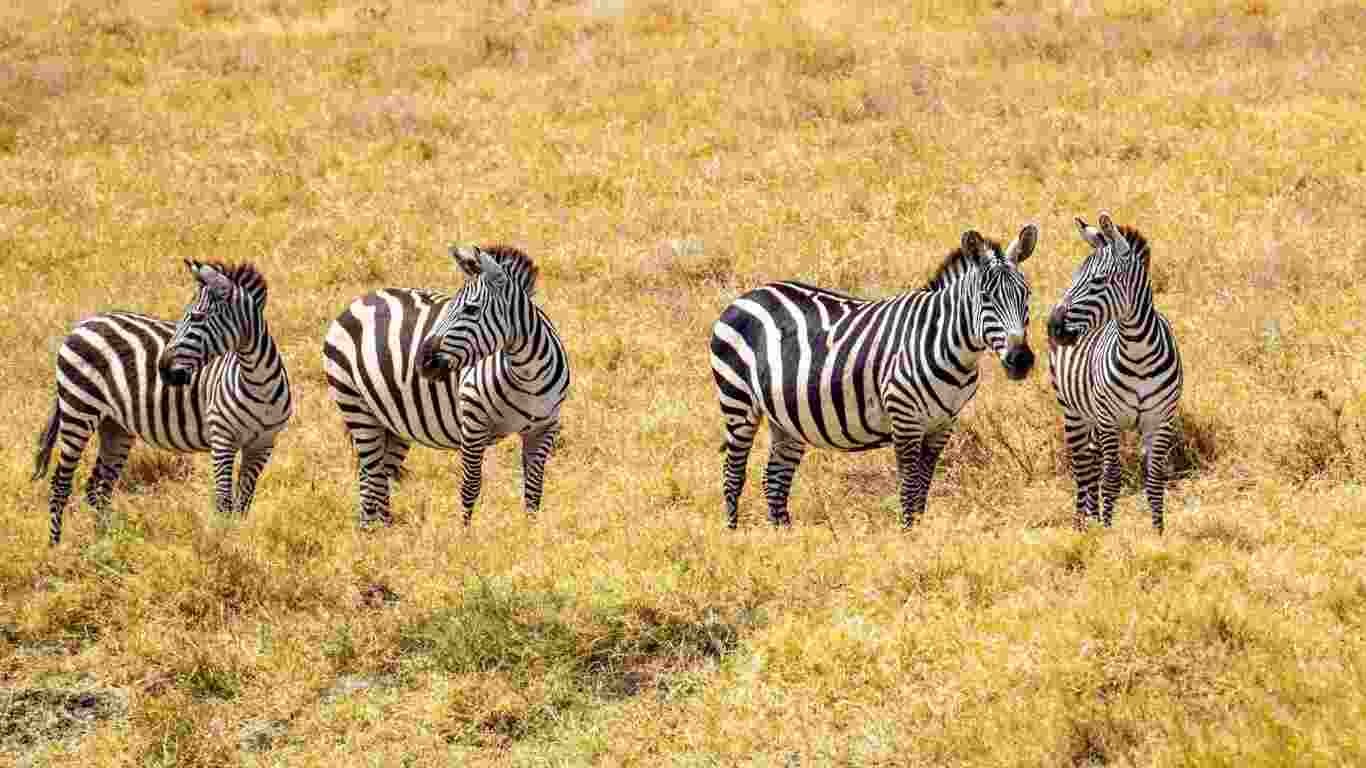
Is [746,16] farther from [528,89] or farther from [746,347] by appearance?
[746,347]

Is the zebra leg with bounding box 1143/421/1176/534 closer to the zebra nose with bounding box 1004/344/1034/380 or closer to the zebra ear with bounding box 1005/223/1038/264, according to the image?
the zebra nose with bounding box 1004/344/1034/380

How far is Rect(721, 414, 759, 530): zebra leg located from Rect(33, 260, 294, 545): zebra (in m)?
3.13

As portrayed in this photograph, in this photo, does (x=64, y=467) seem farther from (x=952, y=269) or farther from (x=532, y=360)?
(x=952, y=269)

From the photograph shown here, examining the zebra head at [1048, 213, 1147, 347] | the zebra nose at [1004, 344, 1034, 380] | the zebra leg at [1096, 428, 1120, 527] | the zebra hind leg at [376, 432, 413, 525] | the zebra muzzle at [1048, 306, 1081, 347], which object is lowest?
the zebra hind leg at [376, 432, 413, 525]

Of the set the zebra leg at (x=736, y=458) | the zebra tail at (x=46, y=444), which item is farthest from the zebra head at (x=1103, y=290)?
the zebra tail at (x=46, y=444)

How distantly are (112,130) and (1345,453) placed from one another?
17.8 meters

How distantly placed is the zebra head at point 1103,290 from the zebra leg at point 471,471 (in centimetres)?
384

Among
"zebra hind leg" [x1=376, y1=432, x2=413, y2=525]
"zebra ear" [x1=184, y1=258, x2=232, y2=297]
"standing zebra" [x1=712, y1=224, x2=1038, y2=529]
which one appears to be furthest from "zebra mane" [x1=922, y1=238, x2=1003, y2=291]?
"zebra ear" [x1=184, y1=258, x2=232, y2=297]

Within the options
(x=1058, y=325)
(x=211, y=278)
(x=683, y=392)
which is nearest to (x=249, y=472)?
(x=211, y=278)

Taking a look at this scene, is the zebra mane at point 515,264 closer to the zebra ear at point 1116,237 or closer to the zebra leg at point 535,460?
the zebra leg at point 535,460

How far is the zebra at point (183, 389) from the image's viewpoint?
10.2m

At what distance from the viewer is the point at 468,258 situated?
991 centimetres

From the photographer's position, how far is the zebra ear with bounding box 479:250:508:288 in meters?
9.91

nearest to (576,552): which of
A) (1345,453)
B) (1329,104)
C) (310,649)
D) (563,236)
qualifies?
(310,649)
